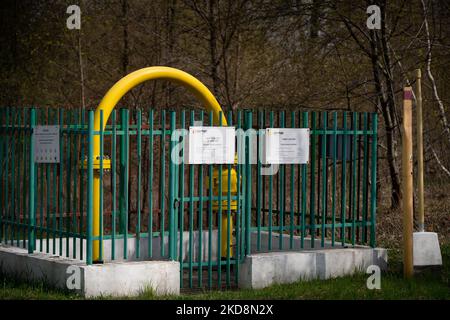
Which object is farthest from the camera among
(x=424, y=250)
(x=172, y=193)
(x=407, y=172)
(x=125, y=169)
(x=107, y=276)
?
(x=424, y=250)

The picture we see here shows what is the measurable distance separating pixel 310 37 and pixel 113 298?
9.87m

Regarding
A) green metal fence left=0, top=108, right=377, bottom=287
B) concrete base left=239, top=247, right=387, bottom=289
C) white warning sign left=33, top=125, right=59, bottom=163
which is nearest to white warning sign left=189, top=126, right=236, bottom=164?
green metal fence left=0, top=108, right=377, bottom=287

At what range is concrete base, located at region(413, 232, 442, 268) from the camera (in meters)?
10.9

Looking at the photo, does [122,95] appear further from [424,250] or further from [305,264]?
[424,250]

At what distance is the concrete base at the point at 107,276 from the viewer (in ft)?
30.6

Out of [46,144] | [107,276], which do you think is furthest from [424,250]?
A: [46,144]

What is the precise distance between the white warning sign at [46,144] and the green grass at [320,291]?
4.66 ft

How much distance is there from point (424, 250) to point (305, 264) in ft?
4.81

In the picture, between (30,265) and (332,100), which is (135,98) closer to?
(332,100)

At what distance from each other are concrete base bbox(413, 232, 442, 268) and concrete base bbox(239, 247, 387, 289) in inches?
22.1

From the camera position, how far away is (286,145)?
35.8 ft

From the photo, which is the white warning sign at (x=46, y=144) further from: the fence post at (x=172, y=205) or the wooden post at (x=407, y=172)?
the wooden post at (x=407, y=172)

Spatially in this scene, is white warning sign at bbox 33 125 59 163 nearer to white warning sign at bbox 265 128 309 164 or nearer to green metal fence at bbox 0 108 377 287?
green metal fence at bbox 0 108 377 287

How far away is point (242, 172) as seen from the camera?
10672 millimetres
